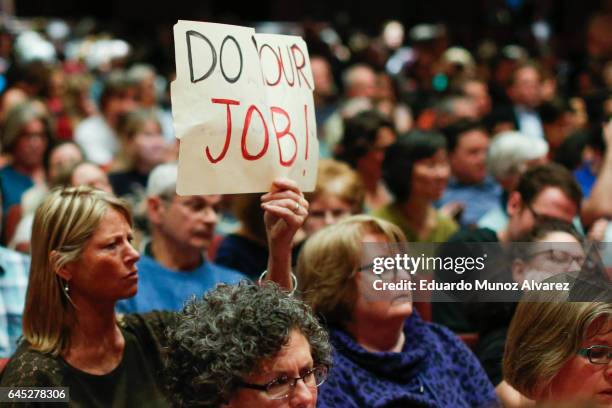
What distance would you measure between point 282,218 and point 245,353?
61 cm

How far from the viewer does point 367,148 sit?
6285 millimetres

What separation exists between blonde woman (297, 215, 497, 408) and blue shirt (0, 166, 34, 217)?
A: 3307 millimetres

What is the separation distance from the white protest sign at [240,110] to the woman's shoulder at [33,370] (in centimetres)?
65

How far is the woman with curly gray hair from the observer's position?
2.46 meters

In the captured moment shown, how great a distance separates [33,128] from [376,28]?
1243cm

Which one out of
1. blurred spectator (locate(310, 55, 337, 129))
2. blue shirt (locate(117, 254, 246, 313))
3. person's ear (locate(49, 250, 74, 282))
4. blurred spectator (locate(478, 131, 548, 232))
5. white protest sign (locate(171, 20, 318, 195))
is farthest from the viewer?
blurred spectator (locate(310, 55, 337, 129))

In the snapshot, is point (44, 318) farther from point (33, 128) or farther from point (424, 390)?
point (33, 128)

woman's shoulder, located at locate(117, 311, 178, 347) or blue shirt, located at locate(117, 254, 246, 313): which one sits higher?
blue shirt, located at locate(117, 254, 246, 313)

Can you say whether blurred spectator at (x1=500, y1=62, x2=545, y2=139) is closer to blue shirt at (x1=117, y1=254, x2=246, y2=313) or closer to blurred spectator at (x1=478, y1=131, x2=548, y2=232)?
blurred spectator at (x1=478, y1=131, x2=548, y2=232)

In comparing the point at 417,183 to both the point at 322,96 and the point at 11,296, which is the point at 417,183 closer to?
the point at 11,296

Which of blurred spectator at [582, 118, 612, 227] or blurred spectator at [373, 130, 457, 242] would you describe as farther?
blurred spectator at [373, 130, 457, 242]

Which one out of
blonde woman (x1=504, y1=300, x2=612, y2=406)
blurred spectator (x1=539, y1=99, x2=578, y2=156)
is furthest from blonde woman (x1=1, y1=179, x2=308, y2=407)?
blurred spectator (x1=539, y1=99, x2=578, y2=156)

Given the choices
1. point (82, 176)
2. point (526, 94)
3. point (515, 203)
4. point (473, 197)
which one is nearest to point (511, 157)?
point (473, 197)

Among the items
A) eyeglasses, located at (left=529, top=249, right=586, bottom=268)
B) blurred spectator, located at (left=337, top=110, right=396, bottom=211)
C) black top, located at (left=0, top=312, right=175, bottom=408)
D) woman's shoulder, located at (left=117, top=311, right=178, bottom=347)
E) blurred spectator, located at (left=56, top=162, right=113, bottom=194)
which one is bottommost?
black top, located at (left=0, top=312, right=175, bottom=408)
